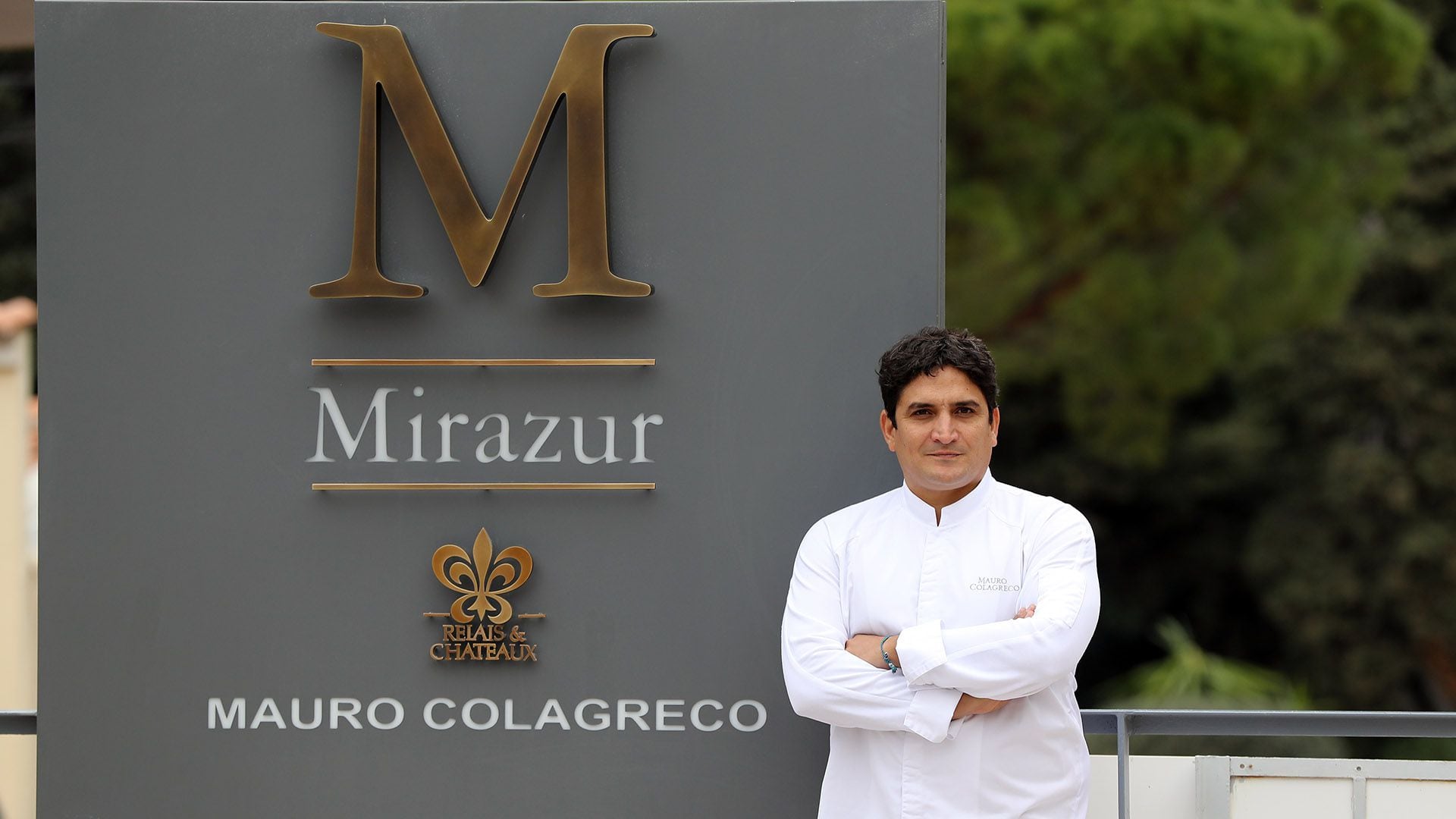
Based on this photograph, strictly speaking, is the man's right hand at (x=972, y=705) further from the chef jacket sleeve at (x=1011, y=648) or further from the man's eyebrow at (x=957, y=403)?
the man's eyebrow at (x=957, y=403)

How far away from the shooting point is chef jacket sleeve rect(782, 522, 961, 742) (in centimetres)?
229

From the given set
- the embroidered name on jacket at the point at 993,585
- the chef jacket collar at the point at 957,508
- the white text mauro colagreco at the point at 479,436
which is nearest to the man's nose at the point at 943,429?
the chef jacket collar at the point at 957,508

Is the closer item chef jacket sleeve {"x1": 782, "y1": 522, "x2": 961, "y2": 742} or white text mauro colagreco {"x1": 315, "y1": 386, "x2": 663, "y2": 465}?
chef jacket sleeve {"x1": 782, "y1": 522, "x2": 961, "y2": 742}

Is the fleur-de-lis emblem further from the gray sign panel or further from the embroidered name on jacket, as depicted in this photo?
the embroidered name on jacket

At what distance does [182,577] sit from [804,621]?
116 cm

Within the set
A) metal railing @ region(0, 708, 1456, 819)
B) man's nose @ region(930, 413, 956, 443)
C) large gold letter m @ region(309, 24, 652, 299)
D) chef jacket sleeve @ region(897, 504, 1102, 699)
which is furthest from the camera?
large gold letter m @ region(309, 24, 652, 299)

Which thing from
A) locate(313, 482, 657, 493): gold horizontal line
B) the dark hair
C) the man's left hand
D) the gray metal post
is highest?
Result: the dark hair

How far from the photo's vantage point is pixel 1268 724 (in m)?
2.67

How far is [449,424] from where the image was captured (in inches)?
110

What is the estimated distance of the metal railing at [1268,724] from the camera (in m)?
2.64

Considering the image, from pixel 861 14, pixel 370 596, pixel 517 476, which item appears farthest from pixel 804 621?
pixel 861 14

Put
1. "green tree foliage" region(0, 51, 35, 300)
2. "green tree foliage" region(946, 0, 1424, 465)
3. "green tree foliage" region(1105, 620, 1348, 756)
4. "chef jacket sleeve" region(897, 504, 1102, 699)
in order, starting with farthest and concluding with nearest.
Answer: "green tree foliage" region(0, 51, 35, 300)
"green tree foliage" region(1105, 620, 1348, 756)
"green tree foliage" region(946, 0, 1424, 465)
"chef jacket sleeve" region(897, 504, 1102, 699)

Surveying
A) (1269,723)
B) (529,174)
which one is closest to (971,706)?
(1269,723)

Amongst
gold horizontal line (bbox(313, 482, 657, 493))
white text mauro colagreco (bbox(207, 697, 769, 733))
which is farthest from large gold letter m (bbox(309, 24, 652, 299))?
white text mauro colagreco (bbox(207, 697, 769, 733))
